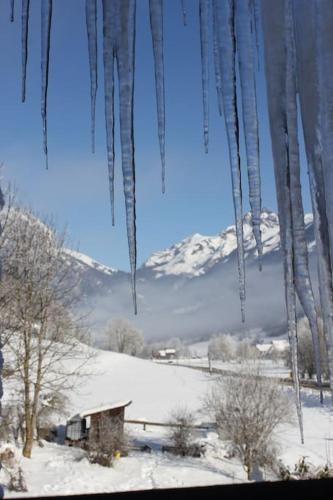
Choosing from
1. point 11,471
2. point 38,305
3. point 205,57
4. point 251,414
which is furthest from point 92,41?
point 251,414

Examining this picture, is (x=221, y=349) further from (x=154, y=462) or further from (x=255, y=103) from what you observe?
(x=255, y=103)

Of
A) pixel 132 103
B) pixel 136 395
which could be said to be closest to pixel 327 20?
pixel 132 103

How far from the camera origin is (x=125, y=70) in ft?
2.82

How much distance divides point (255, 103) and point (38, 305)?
306 inches

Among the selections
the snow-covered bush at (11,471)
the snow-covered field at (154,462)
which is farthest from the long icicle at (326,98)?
the snow-covered bush at (11,471)

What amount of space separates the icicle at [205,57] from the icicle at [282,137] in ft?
0.68

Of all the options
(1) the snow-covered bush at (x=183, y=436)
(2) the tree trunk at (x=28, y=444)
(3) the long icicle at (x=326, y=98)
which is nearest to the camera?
(3) the long icicle at (x=326, y=98)

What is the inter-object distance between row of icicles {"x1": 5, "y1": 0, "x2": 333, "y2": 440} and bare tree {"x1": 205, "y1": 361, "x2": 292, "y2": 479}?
8.70m

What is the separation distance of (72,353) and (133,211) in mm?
8594

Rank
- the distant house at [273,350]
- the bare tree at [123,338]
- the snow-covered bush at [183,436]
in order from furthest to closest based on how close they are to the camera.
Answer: the bare tree at [123,338]
the distant house at [273,350]
the snow-covered bush at [183,436]

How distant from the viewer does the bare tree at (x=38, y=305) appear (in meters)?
7.28

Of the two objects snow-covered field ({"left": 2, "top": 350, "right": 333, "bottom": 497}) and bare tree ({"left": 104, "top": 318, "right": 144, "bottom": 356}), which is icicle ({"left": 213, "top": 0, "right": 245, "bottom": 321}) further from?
bare tree ({"left": 104, "top": 318, "right": 144, "bottom": 356})

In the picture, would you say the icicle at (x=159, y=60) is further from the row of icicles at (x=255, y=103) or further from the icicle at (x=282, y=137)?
the icicle at (x=282, y=137)

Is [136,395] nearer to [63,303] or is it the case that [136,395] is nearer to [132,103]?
[63,303]
